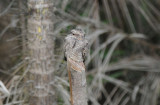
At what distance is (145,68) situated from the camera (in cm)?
140

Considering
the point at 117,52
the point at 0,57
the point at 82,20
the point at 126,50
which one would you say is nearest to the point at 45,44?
the point at 82,20

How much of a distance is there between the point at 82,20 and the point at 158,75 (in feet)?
1.80

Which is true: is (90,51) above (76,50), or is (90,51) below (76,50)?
below

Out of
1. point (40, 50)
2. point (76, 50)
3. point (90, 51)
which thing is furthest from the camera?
point (90, 51)

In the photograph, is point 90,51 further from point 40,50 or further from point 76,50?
point 76,50

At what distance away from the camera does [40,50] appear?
760mm

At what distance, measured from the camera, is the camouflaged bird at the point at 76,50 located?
1.64 ft

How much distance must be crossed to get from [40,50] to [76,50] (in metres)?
0.28

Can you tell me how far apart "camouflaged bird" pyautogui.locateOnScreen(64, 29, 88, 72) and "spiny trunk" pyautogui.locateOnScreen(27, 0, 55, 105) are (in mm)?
254

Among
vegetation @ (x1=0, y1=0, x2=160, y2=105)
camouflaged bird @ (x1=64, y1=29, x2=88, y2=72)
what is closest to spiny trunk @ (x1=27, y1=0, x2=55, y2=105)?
vegetation @ (x1=0, y1=0, x2=160, y2=105)

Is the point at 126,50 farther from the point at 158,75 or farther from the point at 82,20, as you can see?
the point at 82,20

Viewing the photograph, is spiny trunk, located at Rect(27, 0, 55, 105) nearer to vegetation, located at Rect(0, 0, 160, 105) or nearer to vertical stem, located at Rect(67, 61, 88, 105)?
vegetation, located at Rect(0, 0, 160, 105)

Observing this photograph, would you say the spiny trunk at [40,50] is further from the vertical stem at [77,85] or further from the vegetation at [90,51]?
the vertical stem at [77,85]

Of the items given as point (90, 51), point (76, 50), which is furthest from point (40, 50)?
point (90, 51)
